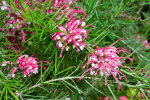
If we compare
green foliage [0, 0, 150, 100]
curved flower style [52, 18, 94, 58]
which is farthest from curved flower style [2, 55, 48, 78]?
curved flower style [52, 18, 94, 58]

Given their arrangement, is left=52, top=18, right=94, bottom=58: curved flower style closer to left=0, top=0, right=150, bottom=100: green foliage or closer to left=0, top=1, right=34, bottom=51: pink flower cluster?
left=0, top=0, right=150, bottom=100: green foliage

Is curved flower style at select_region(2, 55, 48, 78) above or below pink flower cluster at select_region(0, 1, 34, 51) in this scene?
below

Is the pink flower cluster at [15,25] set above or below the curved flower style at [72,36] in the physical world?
above

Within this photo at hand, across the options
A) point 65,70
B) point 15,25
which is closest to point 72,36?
point 65,70

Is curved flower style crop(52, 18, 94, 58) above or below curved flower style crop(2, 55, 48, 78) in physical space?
above

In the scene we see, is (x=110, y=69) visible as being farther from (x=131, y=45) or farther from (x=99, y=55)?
(x=131, y=45)

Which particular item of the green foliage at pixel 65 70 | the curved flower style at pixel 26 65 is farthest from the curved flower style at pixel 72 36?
the curved flower style at pixel 26 65

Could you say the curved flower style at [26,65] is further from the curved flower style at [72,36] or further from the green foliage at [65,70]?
the curved flower style at [72,36]

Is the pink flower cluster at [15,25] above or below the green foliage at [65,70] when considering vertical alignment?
above

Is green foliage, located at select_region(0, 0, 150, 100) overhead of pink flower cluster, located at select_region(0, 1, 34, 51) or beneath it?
beneath


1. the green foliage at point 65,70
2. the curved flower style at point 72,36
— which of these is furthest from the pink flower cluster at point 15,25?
the curved flower style at point 72,36

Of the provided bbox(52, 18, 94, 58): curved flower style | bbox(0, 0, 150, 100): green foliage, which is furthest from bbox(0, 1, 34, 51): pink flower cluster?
bbox(52, 18, 94, 58): curved flower style

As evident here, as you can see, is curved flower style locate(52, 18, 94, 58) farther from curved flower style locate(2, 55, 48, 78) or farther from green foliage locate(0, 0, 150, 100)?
curved flower style locate(2, 55, 48, 78)
